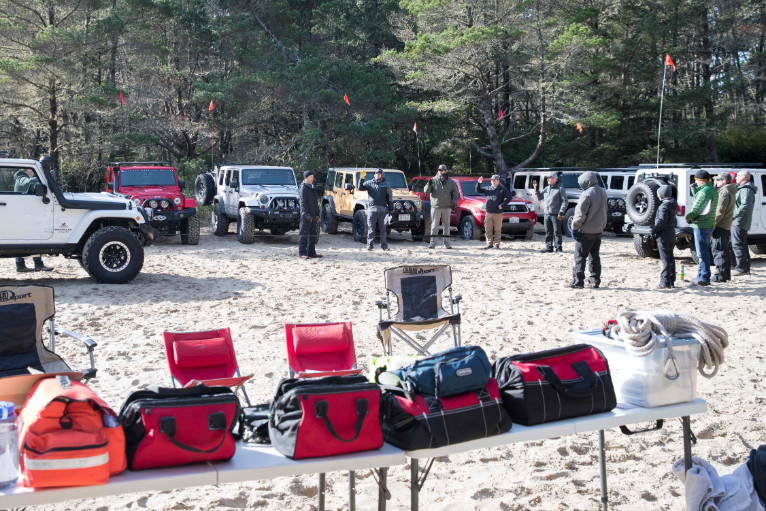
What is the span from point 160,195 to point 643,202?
9.44 m

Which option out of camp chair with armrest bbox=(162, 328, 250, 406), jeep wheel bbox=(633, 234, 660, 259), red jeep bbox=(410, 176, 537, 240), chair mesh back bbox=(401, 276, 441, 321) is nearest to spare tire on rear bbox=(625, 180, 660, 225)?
jeep wheel bbox=(633, 234, 660, 259)

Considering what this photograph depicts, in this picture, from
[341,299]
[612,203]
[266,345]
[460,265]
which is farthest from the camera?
[612,203]

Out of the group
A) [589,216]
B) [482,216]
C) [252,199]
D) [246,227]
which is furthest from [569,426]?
→ [482,216]

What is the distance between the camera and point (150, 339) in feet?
24.4

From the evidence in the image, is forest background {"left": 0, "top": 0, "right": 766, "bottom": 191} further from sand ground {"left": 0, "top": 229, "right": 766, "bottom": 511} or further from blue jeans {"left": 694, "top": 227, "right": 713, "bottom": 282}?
blue jeans {"left": 694, "top": 227, "right": 713, "bottom": 282}

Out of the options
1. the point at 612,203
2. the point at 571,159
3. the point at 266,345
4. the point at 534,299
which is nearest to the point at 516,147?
the point at 571,159

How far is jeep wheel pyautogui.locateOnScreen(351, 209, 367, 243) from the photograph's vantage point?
53.3 ft

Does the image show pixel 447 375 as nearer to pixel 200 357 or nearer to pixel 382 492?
pixel 382 492

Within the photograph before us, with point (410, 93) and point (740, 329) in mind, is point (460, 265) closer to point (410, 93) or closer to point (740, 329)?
point (740, 329)

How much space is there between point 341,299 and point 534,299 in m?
2.53

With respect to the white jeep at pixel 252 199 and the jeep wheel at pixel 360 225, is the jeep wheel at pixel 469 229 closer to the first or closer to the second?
the jeep wheel at pixel 360 225

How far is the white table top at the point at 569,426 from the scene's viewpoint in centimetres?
316

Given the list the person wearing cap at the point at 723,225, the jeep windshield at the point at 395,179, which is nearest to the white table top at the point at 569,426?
the person wearing cap at the point at 723,225

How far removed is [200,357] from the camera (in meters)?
4.92
